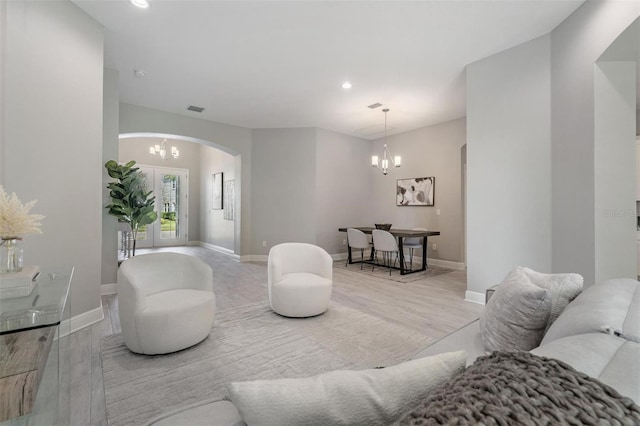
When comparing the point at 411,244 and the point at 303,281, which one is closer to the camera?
the point at 303,281

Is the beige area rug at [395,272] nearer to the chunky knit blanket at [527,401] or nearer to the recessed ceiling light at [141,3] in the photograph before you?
the chunky knit blanket at [527,401]

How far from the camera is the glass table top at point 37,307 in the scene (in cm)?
110

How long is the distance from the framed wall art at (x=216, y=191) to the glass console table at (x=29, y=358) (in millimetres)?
6856

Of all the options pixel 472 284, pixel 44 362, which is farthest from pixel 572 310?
pixel 472 284

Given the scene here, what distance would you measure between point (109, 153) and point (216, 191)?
466cm

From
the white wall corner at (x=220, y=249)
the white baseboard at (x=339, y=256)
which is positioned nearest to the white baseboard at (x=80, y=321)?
the white wall corner at (x=220, y=249)

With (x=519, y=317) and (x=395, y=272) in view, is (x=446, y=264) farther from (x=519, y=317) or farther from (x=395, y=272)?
(x=519, y=317)

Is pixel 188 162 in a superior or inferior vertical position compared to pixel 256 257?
superior

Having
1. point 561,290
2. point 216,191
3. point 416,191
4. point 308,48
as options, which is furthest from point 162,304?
point 216,191

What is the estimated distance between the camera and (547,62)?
296 centimetres

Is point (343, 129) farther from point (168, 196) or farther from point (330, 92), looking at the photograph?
point (168, 196)

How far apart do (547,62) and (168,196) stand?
950 centimetres

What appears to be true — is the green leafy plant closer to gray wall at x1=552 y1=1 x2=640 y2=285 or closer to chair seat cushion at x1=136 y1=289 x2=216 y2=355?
chair seat cushion at x1=136 y1=289 x2=216 y2=355

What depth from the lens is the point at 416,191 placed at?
636 centimetres
